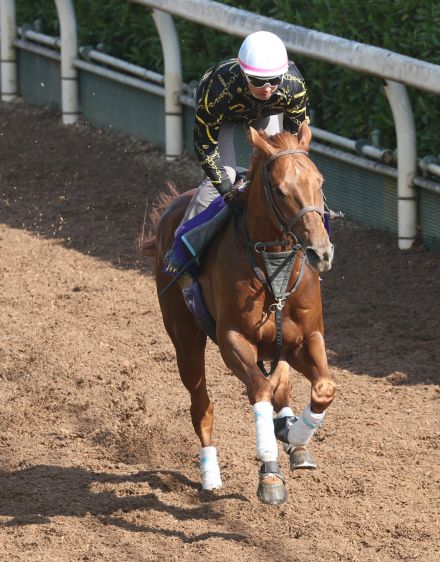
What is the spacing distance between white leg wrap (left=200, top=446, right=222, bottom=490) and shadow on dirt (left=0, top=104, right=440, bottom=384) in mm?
1722

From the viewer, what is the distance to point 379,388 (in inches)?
323

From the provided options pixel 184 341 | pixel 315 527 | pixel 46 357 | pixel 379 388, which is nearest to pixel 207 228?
pixel 184 341

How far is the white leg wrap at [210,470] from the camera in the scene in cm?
698

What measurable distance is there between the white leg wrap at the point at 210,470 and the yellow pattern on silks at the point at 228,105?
4.98ft

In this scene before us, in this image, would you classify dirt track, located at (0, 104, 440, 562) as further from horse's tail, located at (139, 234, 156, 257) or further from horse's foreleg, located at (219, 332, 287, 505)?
horse's tail, located at (139, 234, 156, 257)

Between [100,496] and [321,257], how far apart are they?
2200 millimetres

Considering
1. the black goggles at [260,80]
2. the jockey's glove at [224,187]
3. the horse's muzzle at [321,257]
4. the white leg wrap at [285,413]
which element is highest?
the black goggles at [260,80]

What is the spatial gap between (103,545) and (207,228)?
1633mm

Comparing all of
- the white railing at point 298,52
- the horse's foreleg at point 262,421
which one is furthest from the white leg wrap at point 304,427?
the white railing at point 298,52

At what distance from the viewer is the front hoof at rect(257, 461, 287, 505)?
6062 millimetres

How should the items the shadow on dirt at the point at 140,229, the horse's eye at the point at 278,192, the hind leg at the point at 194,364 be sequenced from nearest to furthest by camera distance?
the horse's eye at the point at 278,192 < the hind leg at the point at 194,364 < the shadow on dirt at the point at 140,229

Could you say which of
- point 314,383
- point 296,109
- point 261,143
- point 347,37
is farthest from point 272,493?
point 347,37

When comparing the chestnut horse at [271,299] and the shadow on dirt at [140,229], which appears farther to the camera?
the shadow on dirt at [140,229]

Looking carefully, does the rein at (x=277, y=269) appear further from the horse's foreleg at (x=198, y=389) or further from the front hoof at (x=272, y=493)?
the horse's foreleg at (x=198, y=389)
